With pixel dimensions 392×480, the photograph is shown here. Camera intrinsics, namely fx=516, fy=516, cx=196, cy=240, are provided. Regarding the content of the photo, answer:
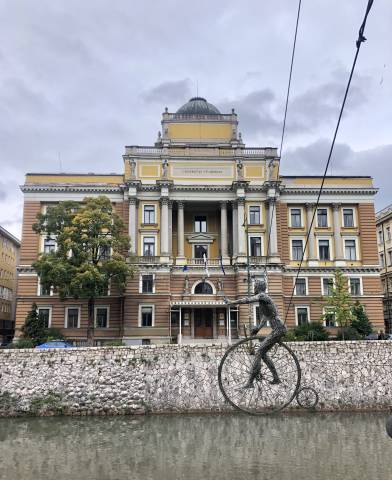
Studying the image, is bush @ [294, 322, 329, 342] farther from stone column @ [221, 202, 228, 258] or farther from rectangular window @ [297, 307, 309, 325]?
stone column @ [221, 202, 228, 258]

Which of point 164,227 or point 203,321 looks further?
point 164,227

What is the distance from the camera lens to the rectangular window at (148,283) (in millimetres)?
52719

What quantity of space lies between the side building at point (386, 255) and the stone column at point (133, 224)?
113 ft

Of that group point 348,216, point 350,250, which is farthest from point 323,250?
point 348,216

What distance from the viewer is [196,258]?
55781 mm

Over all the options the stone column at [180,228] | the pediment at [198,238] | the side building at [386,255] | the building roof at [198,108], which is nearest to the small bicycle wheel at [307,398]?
the stone column at [180,228]

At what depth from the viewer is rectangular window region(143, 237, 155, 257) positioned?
180 feet

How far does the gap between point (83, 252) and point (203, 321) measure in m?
15.2

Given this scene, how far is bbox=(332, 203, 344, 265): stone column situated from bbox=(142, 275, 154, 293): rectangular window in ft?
66.4

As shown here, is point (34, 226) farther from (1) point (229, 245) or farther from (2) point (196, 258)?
(1) point (229, 245)

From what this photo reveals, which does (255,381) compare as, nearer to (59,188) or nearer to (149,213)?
(149,213)

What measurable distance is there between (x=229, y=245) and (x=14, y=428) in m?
34.3

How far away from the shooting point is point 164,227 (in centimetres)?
5472

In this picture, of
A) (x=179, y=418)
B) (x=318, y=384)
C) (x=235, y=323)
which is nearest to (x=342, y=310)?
(x=235, y=323)
